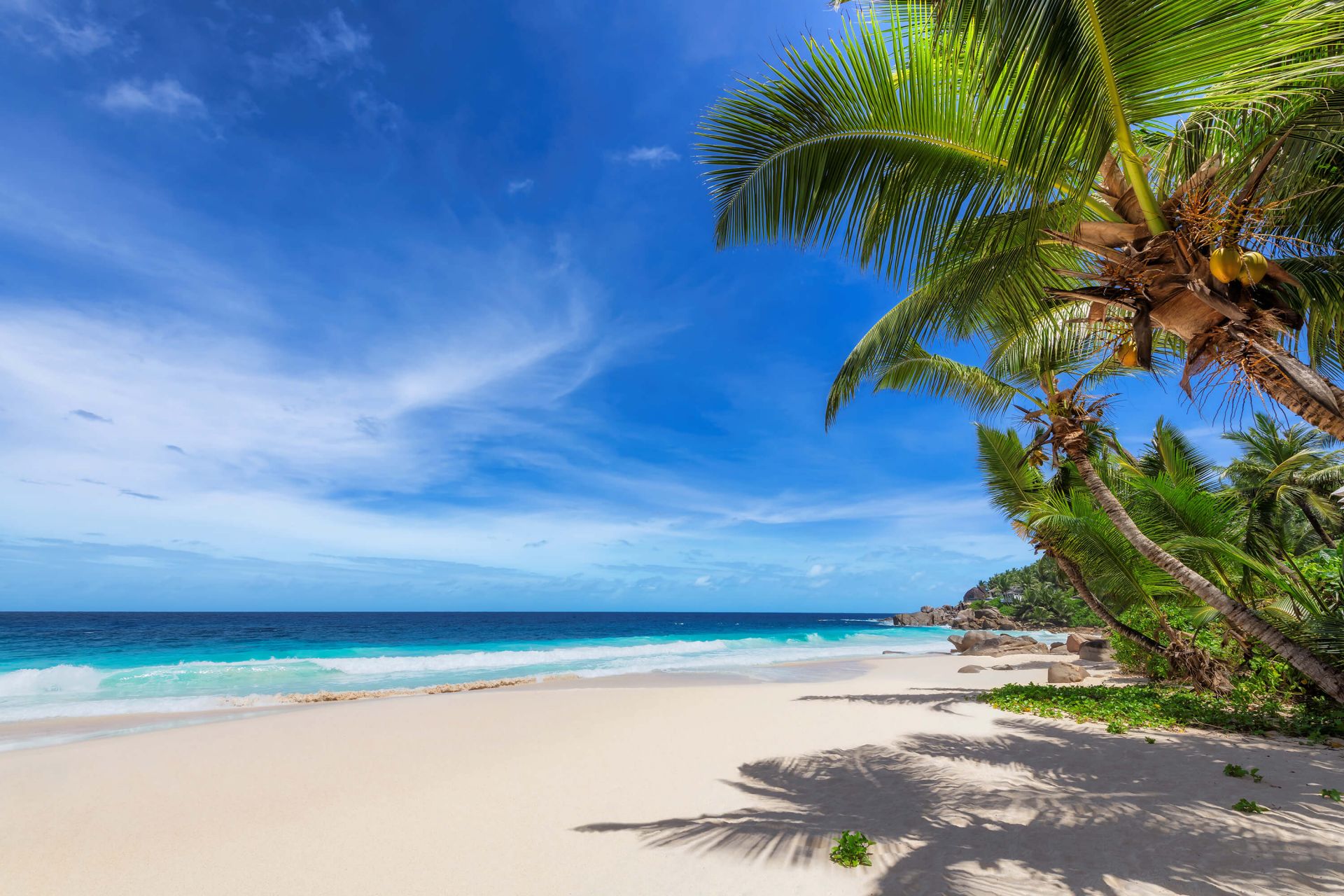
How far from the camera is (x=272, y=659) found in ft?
84.9

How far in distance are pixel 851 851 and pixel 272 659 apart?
30.0 m

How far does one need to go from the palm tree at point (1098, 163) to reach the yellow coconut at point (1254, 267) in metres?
0.01

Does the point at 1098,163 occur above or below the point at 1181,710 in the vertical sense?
above

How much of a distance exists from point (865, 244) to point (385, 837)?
5.70 metres

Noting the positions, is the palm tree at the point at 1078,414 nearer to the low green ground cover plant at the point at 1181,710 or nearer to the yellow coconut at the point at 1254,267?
the low green ground cover plant at the point at 1181,710

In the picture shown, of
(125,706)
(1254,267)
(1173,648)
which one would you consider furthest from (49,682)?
(1173,648)

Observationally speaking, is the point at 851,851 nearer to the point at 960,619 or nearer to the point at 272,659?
the point at 272,659

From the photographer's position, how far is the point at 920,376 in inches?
397

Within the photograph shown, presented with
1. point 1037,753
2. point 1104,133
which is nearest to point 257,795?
point 1037,753

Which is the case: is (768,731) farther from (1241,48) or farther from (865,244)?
(1241,48)

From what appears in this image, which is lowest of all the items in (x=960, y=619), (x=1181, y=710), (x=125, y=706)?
(x=960, y=619)

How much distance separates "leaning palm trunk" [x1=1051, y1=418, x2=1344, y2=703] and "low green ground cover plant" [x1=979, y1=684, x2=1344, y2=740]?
41cm

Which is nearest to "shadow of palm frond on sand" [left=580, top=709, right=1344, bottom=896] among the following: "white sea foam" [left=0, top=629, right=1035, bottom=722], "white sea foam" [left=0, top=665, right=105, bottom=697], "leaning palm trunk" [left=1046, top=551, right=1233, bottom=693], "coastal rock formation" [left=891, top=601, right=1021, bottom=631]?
"leaning palm trunk" [left=1046, top=551, right=1233, bottom=693]

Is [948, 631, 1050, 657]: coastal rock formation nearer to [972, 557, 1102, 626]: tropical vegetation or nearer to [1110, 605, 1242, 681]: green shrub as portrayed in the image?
[1110, 605, 1242, 681]: green shrub
